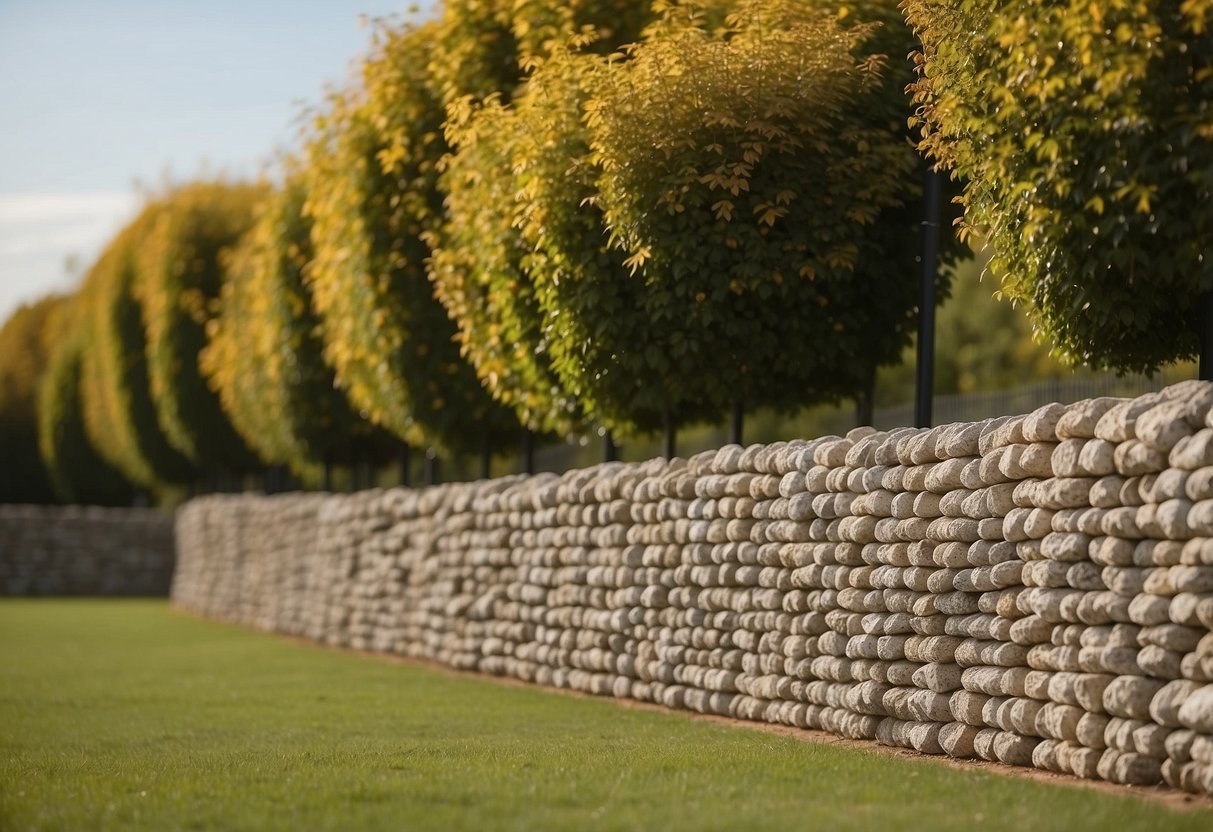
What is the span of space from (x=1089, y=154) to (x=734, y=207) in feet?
12.9

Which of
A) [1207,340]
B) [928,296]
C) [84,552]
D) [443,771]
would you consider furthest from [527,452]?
[84,552]

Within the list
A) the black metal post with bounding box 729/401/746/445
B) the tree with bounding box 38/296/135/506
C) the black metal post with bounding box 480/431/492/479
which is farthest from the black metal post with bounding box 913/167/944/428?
the tree with bounding box 38/296/135/506

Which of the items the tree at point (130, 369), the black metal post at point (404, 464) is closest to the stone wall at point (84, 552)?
the tree at point (130, 369)

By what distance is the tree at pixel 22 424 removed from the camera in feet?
169

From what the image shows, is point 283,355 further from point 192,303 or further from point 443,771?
point 443,771

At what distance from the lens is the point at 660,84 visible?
1152cm

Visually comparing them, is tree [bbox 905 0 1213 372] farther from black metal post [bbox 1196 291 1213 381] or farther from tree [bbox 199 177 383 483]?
tree [bbox 199 177 383 483]

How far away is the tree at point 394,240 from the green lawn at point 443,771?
354cm

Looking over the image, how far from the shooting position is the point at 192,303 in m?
30.1

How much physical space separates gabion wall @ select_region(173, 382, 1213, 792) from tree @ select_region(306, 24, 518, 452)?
1.12 m

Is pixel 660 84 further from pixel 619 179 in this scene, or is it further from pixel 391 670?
pixel 391 670

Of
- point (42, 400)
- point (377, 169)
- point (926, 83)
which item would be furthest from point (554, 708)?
point (42, 400)

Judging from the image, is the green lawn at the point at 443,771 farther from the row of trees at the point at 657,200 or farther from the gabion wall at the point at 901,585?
the row of trees at the point at 657,200

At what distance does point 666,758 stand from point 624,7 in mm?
7557
